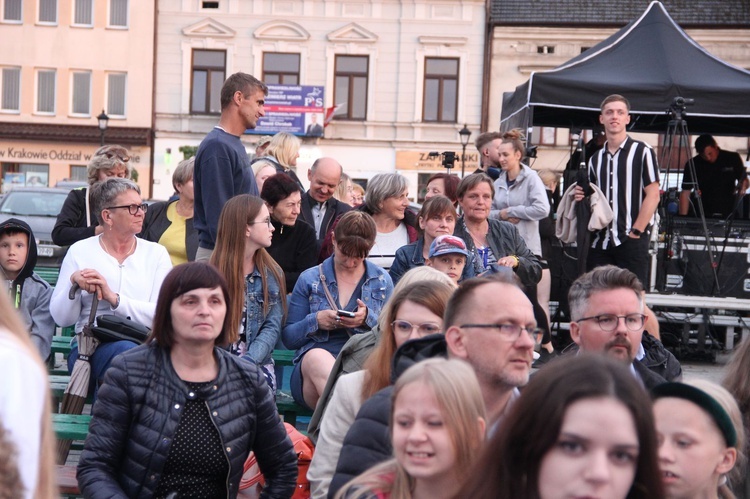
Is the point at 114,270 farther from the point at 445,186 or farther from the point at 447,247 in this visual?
the point at 445,186

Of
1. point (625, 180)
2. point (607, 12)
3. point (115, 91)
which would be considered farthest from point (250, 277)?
point (115, 91)

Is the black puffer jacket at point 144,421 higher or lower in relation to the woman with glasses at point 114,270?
lower

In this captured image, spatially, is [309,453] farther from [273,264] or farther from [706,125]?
[706,125]

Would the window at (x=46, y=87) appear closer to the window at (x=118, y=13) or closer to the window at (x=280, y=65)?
the window at (x=118, y=13)

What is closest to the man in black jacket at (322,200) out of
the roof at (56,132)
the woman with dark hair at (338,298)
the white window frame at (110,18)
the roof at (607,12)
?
the woman with dark hair at (338,298)

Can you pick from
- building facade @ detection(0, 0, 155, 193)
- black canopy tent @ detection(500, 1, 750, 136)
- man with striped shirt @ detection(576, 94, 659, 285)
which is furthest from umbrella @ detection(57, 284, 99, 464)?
building facade @ detection(0, 0, 155, 193)

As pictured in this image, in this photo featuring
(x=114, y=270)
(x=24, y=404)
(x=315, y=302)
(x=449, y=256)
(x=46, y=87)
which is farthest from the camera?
(x=46, y=87)

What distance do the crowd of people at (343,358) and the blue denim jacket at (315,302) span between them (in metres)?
0.01

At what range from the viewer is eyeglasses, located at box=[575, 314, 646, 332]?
15.3ft

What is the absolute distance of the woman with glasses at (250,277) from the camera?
5.93m

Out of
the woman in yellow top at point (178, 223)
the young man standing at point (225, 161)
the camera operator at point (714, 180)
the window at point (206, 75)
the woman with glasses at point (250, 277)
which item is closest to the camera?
the woman with glasses at point (250, 277)

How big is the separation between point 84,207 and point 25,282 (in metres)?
1.22

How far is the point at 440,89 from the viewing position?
36688 mm

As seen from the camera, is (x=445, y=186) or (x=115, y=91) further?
(x=115, y=91)
